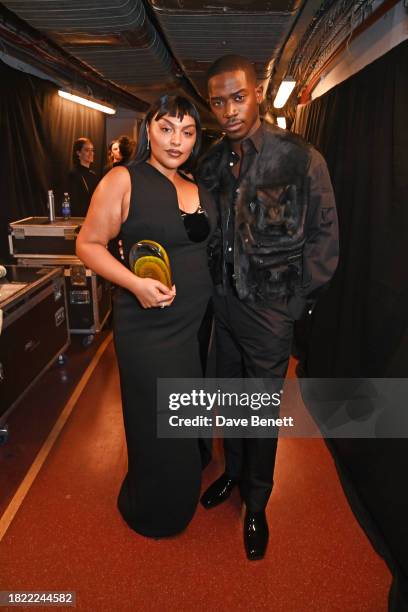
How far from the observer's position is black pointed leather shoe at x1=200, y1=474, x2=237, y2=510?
2.28 m

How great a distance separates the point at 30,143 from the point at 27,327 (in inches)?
136

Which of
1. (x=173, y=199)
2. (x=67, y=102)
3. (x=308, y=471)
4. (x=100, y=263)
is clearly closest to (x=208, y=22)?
(x=173, y=199)

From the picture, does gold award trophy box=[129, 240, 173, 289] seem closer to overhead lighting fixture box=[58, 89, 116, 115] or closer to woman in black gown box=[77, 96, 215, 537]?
woman in black gown box=[77, 96, 215, 537]

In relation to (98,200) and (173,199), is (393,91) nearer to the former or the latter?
(173,199)

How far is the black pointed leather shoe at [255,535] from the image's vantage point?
77.5 inches

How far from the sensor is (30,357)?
3.04m

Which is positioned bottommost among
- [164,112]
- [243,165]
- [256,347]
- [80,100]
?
[256,347]

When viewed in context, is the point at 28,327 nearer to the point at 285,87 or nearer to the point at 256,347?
the point at 256,347

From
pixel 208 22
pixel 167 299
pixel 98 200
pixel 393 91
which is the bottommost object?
pixel 167 299

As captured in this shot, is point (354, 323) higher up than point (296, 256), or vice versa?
point (296, 256)

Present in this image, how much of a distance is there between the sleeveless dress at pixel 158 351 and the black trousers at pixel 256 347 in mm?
197

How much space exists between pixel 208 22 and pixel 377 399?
226 cm

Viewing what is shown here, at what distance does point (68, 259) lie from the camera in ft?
13.6

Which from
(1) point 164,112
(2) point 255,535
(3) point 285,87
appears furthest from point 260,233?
(3) point 285,87
